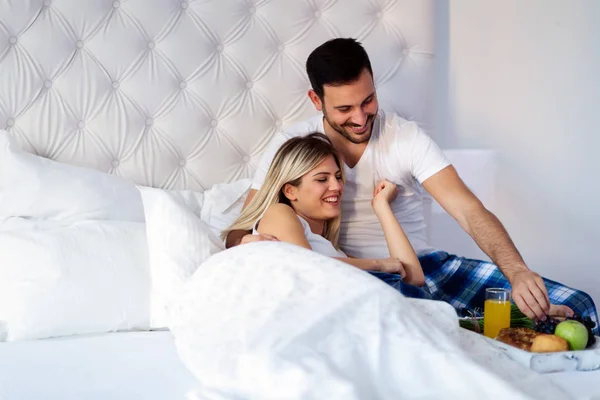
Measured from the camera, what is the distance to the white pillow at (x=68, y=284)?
189 cm

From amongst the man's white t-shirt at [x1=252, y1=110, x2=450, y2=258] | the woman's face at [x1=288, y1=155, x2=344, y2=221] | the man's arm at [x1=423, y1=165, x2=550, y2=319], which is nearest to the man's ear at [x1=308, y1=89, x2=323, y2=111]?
the man's white t-shirt at [x1=252, y1=110, x2=450, y2=258]

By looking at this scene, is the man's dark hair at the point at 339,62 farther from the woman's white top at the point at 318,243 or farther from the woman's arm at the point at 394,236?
the woman's white top at the point at 318,243

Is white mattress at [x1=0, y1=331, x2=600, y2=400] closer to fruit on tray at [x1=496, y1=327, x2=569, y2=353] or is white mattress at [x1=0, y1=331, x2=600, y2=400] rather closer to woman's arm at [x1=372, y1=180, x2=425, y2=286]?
fruit on tray at [x1=496, y1=327, x2=569, y2=353]

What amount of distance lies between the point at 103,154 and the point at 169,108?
0.27 m

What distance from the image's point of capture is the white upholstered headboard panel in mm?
2443

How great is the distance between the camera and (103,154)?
8.21ft

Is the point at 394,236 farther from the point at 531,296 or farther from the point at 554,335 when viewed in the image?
the point at 554,335

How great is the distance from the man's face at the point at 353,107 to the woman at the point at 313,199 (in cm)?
12

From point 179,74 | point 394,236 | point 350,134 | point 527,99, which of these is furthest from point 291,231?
point 527,99

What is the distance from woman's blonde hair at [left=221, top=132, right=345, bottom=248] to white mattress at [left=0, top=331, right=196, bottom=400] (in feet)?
1.65

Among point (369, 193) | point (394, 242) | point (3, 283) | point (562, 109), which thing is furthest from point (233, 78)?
point (562, 109)

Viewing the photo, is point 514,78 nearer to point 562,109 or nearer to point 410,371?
point 562,109

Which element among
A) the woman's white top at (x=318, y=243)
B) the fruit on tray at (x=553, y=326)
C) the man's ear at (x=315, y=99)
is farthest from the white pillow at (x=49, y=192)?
the fruit on tray at (x=553, y=326)

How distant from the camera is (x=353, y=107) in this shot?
2.37 meters
